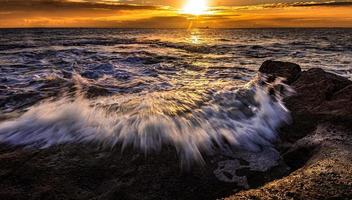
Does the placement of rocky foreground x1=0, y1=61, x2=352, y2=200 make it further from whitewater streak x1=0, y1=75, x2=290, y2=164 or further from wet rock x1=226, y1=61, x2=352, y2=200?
whitewater streak x1=0, y1=75, x2=290, y2=164

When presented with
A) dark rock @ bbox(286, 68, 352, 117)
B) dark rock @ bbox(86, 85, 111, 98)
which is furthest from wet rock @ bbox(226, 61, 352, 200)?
dark rock @ bbox(86, 85, 111, 98)

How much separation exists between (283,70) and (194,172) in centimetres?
603

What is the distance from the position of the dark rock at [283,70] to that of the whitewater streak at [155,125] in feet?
7.13

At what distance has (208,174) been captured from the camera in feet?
12.2

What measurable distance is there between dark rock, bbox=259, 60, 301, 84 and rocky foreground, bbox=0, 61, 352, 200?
11.9 ft

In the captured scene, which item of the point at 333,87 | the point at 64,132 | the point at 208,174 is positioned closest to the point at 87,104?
the point at 64,132

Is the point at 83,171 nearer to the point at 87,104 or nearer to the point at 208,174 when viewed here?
the point at 208,174

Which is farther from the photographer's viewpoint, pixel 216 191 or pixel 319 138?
pixel 319 138

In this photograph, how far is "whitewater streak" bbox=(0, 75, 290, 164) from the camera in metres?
4.50

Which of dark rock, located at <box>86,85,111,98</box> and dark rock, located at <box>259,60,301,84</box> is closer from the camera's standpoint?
dark rock, located at <box>86,85,111,98</box>

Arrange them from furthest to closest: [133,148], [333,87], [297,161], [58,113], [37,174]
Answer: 1. [333,87]
2. [58,113]
3. [133,148]
4. [297,161]
5. [37,174]

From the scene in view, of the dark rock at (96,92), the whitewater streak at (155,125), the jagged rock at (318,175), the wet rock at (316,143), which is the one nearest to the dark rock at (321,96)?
the wet rock at (316,143)

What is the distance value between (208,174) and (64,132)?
7.47ft

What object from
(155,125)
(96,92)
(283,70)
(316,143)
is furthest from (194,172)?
(283,70)
